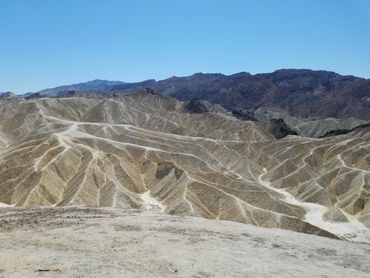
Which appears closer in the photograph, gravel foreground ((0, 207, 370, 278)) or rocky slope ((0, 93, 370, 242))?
gravel foreground ((0, 207, 370, 278))

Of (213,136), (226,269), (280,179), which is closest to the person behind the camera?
(226,269)

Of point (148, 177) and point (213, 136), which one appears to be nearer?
point (148, 177)

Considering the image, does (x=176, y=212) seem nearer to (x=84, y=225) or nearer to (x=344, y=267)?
(x=84, y=225)

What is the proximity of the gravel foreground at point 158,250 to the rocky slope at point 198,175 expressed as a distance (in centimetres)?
3827

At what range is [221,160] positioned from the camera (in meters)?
145

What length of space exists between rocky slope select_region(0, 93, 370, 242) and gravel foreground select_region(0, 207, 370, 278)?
38271mm

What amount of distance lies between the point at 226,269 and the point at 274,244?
7.84m

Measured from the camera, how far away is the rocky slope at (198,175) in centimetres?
8656

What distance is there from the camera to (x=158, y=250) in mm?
32531

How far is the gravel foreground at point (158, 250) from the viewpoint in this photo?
2855 cm

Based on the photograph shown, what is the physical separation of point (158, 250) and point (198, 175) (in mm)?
73846

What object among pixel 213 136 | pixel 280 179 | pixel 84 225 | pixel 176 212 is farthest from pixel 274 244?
pixel 213 136

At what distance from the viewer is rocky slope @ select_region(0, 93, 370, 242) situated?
8656cm

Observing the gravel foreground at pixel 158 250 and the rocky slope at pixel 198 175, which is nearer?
the gravel foreground at pixel 158 250
